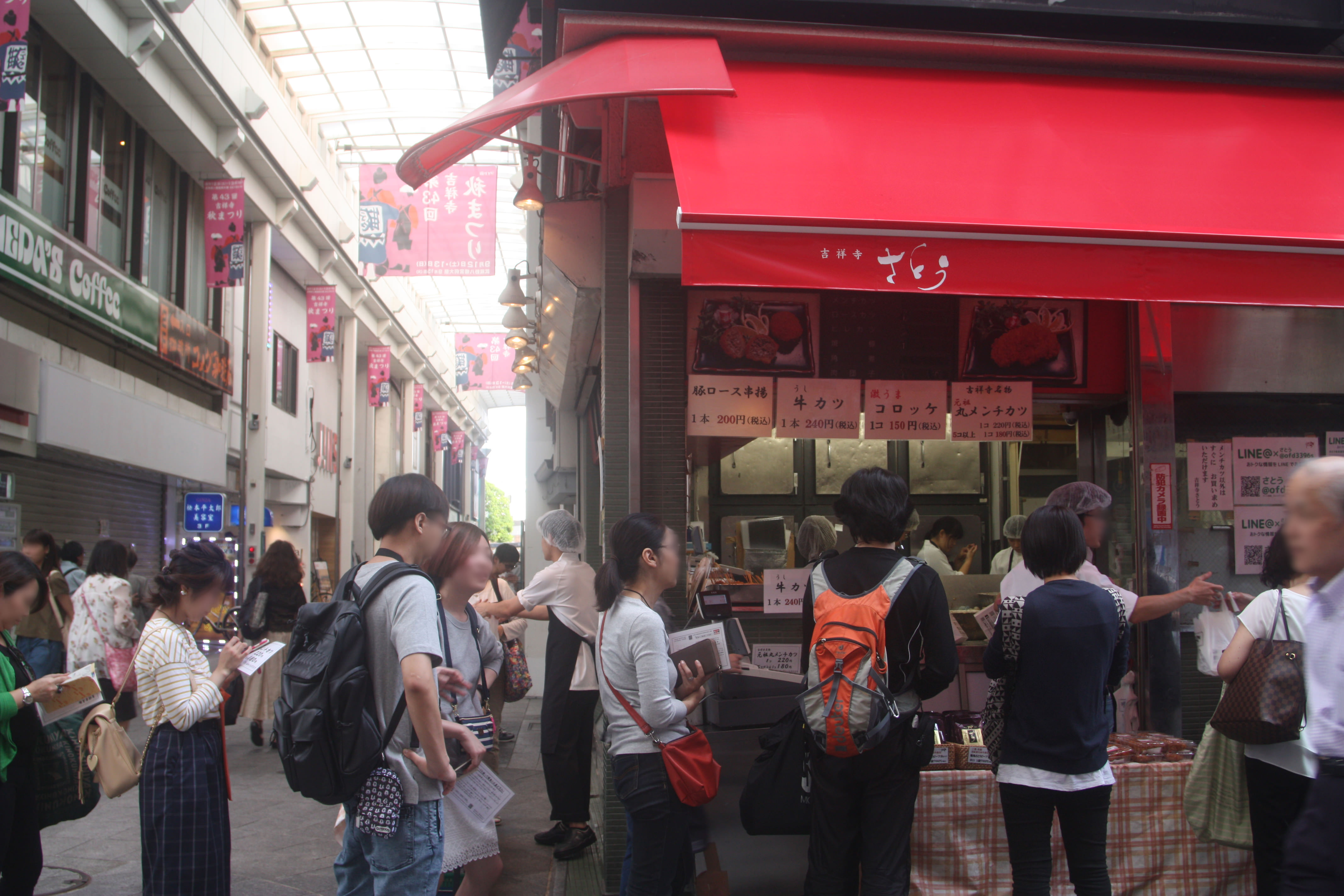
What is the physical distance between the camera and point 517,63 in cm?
831

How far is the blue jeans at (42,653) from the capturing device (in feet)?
24.8

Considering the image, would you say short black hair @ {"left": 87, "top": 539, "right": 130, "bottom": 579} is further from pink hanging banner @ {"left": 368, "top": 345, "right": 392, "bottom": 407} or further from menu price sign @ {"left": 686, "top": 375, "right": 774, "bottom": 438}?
pink hanging banner @ {"left": 368, "top": 345, "right": 392, "bottom": 407}

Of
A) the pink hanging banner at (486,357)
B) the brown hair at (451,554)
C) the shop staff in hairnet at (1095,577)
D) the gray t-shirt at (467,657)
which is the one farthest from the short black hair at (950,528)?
the pink hanging banner at (486,357)

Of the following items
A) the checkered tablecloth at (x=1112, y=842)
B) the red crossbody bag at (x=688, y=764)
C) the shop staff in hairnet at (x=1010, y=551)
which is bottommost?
the checkered tablecloth at (x=1112, y=842)

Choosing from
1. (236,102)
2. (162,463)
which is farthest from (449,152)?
(236,102)

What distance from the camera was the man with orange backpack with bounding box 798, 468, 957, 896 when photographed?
11.5 ft

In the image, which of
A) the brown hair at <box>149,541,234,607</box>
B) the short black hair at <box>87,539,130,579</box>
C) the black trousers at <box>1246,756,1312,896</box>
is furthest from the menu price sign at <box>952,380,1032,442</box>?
the short black hair at <box>87,539,130,579</box>

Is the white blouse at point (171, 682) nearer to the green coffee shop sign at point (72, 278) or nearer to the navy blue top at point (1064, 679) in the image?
the navy blue top at point (1064, 679)

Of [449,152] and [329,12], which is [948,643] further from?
[329,12]

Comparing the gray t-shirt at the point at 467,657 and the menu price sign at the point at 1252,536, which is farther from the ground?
the menu price sign at the point at 1252,536

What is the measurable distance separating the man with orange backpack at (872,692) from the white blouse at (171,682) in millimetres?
2334

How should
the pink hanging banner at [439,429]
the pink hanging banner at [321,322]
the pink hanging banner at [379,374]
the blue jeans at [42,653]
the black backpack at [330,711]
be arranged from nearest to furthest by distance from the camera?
the black backpack at [330,711] < the blue jeans at [42,653] < the pink hanging banner at [321,322] < the pink hanging banner at [379,374] < the pink hanging banner at [439,429]

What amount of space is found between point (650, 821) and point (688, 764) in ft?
0.83

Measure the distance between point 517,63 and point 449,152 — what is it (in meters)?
3.63
